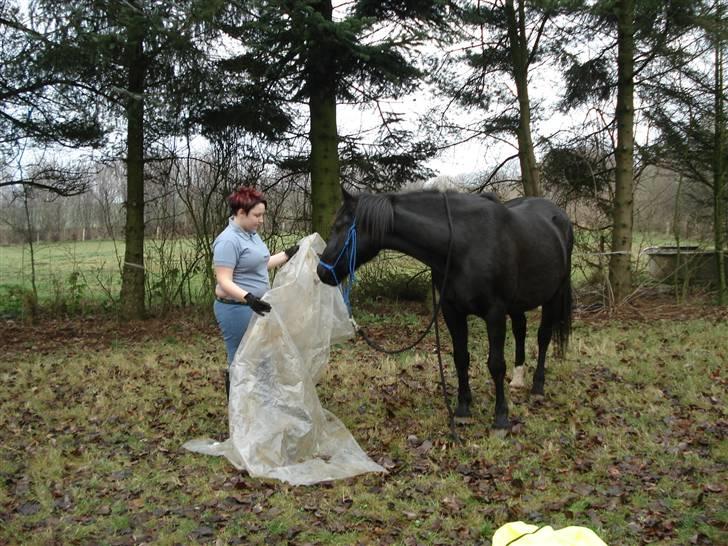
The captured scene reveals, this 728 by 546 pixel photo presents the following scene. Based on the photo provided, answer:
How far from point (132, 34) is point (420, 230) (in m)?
6.26

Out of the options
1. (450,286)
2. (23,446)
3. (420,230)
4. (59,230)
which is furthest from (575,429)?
(59,230)

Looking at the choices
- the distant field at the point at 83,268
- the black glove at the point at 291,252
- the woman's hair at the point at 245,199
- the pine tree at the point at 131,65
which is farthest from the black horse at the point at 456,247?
the distant field at the point at 83,268

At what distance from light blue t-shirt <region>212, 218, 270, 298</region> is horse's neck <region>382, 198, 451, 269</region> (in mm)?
975

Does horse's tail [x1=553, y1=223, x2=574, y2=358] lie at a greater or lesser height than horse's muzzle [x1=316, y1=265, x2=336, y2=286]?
lesser

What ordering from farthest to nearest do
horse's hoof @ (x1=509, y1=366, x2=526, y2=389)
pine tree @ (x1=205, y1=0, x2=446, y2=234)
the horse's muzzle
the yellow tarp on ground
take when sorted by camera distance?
pine tree @ (x1=205, y1=0, x2=446, y2=234) → horse's hoof @ (x1=509, y1=366, x2=526, y2=389) → the horse's muzzle → the yellow tarp on ground

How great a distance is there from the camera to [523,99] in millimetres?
11406

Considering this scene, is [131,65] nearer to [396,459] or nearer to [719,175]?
[396,459]

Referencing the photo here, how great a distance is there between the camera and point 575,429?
16.3 ft

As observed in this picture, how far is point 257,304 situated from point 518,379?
310cm

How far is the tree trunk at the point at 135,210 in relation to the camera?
10.5 metres

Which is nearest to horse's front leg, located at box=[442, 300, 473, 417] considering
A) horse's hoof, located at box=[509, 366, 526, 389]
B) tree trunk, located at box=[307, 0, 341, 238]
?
horse's hoof, located at box=[509, 366, 526, 389]

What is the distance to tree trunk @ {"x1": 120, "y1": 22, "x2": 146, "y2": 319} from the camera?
10523mm

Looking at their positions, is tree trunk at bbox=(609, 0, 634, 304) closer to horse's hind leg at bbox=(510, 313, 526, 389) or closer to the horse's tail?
the horse's tail

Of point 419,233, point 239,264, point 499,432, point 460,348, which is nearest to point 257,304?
point 239,264
